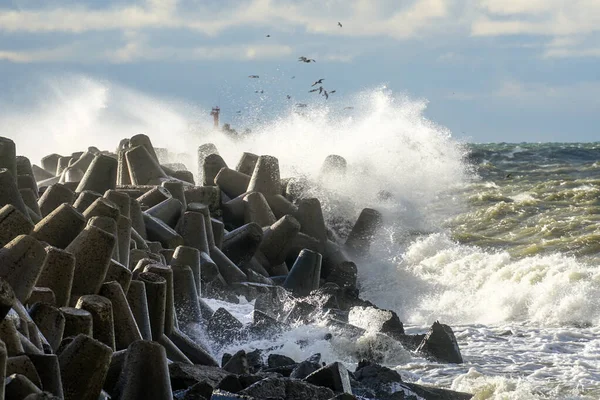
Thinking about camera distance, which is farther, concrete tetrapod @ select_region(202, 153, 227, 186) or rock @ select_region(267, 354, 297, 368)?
concrete tetrapod @ select_region(202, 153, 227, 186)

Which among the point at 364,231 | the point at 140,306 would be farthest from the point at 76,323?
the point at 364,231

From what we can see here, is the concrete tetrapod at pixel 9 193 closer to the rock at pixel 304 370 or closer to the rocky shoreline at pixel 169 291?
the rocky shoreline at pixel 169 291

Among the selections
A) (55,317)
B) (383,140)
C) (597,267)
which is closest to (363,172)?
(383,140)

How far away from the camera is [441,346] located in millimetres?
9688

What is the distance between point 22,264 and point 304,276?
6.25 m

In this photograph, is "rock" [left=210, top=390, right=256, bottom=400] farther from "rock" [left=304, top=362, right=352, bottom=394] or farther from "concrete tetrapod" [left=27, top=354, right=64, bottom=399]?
"concrete tetrapod" [left=27, top=354, right=64, bottom=399]

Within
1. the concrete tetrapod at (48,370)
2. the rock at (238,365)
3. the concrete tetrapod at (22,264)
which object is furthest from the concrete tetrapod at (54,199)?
the concrete tetrapod at (48,370)

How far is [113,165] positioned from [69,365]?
7.99 m

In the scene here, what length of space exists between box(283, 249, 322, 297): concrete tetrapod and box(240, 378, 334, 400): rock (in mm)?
5625

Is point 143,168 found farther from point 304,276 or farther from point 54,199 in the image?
point 54,199

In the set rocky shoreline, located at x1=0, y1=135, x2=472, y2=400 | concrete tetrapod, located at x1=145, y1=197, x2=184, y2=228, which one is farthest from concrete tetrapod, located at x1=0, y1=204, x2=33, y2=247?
concrete tetrapod, located at x1=145, y1=197, x2=184, y2=228

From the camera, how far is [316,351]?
899 centimetres

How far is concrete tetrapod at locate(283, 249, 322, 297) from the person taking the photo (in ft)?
39.7

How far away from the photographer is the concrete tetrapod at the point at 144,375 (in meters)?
5.61
